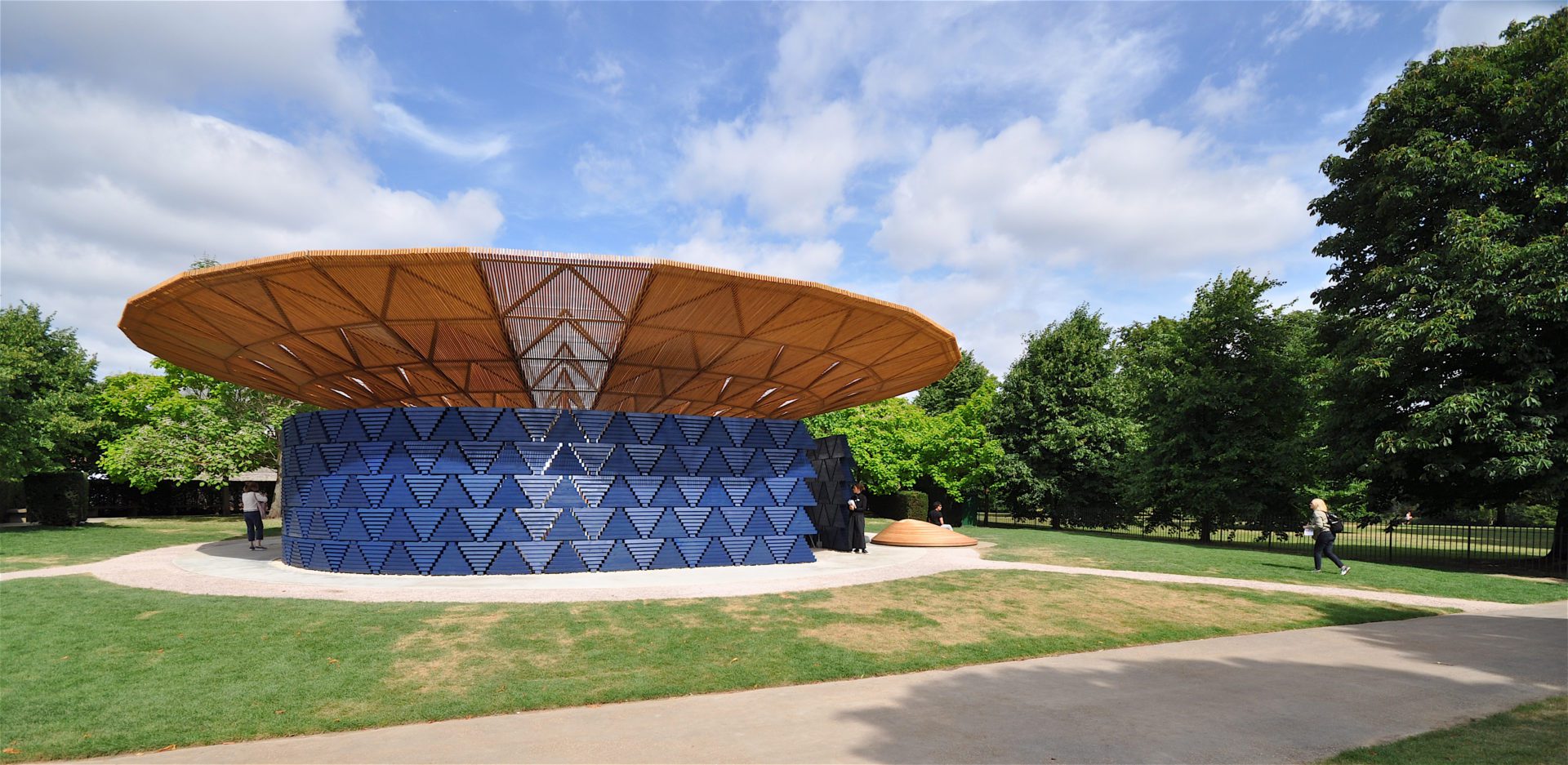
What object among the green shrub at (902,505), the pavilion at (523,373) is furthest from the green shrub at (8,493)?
the green shrub at (902,505)

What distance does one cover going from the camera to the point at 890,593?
1468cm

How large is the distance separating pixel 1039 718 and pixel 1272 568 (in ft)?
56.9

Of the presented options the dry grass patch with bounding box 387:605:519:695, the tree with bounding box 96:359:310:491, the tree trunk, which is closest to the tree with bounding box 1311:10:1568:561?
the tree trunk

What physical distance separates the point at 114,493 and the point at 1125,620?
6268 cm

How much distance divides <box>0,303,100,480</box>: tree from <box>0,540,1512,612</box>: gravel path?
49.6 ft

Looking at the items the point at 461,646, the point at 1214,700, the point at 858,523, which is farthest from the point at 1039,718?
the point at 858,523

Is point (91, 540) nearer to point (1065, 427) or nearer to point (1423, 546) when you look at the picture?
point (1065, 427)

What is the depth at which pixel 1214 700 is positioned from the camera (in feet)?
26.2

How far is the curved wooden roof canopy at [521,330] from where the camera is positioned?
14.1m

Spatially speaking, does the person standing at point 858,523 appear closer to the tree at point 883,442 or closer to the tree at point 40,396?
the tree at point 883,442

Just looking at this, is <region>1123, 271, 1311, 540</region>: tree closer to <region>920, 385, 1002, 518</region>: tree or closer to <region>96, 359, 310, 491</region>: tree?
<region>920, 385, 1002, 518</region>: tree

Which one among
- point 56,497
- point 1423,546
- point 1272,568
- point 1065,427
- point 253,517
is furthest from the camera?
point 1065,427

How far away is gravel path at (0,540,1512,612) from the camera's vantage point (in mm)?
13906

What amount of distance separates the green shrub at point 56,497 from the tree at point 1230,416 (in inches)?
1922
